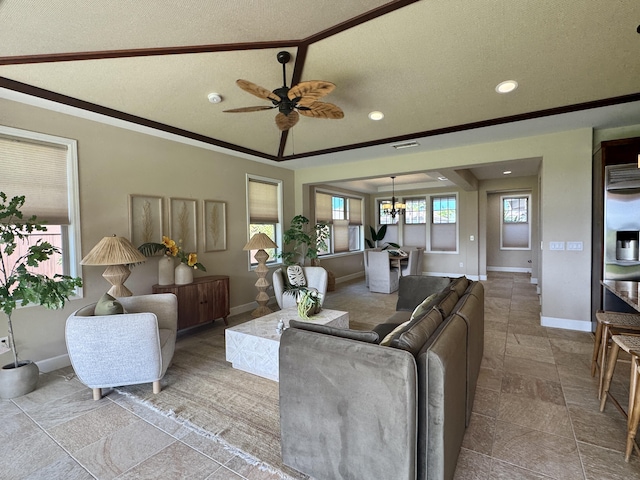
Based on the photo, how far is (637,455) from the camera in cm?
177

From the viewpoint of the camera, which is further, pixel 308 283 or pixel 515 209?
pixel 515 209

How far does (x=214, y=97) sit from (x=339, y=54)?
1480mm

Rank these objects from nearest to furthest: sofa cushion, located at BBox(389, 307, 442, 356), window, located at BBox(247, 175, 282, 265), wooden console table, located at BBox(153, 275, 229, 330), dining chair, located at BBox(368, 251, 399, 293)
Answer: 1. sofa cushion, located at BBox(389, 307, 442, 356)
2. wooden console table, located at BBox(153, 275, 229, 330)
3. window, located at BBox(247, 175, 282, 265)
4. dining chair, located at BBox(368, 251, 399, 293)

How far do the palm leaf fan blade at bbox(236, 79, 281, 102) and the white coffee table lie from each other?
2107 millimetres

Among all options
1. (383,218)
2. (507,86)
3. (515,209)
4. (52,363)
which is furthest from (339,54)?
(515,209)

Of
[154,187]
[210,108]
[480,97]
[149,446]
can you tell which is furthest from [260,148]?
[149,446]

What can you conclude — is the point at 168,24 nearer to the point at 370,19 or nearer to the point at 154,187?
the point at 370,19

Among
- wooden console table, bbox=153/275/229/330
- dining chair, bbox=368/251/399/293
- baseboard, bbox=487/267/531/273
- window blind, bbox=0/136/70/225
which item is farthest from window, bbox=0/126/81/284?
baseboard, bbox=487/267/531/273

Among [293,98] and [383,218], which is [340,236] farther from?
[293,98]

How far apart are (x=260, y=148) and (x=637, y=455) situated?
5.11 metres

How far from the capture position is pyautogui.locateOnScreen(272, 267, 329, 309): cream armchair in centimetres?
450

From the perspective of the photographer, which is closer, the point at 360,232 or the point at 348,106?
the point at 348,106

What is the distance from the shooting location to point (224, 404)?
2.38 m

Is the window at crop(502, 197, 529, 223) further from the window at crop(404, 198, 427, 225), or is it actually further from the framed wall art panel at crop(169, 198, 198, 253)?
the framed wall art panel at crop(169, 198, 198, 253)
